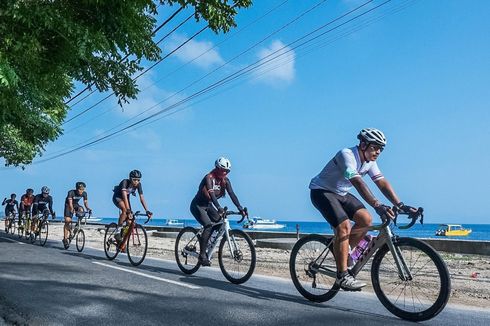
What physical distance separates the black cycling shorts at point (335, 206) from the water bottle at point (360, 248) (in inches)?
11.7

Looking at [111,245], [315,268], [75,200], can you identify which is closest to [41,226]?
[75,200]

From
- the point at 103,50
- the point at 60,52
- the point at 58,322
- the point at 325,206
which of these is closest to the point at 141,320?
the point at 58,322

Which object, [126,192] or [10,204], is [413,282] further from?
[10,204]

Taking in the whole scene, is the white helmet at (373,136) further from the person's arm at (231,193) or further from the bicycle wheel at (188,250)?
the bicycle wheel at (188,250)

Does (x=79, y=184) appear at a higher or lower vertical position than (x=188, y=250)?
higher

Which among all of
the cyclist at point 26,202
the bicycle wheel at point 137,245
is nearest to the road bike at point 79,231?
the bicycle wheel at point 137,245

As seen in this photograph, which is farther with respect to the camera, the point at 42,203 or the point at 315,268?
the point at 42,203

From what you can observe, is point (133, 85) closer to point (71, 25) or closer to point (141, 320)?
point (71, 25)

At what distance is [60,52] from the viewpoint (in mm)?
8945

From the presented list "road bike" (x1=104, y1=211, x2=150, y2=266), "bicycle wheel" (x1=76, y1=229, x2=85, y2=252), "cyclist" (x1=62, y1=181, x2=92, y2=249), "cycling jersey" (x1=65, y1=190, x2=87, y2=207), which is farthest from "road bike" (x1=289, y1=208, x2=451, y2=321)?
"cycling jersey" (x1=65, y1=190, x2=87, y2=207)

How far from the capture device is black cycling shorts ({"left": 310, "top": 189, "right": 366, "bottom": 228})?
5668 mm

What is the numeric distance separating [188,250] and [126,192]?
2.95 metres

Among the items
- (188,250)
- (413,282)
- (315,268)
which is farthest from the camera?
(188,250)

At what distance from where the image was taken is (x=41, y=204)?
57.2 feet
